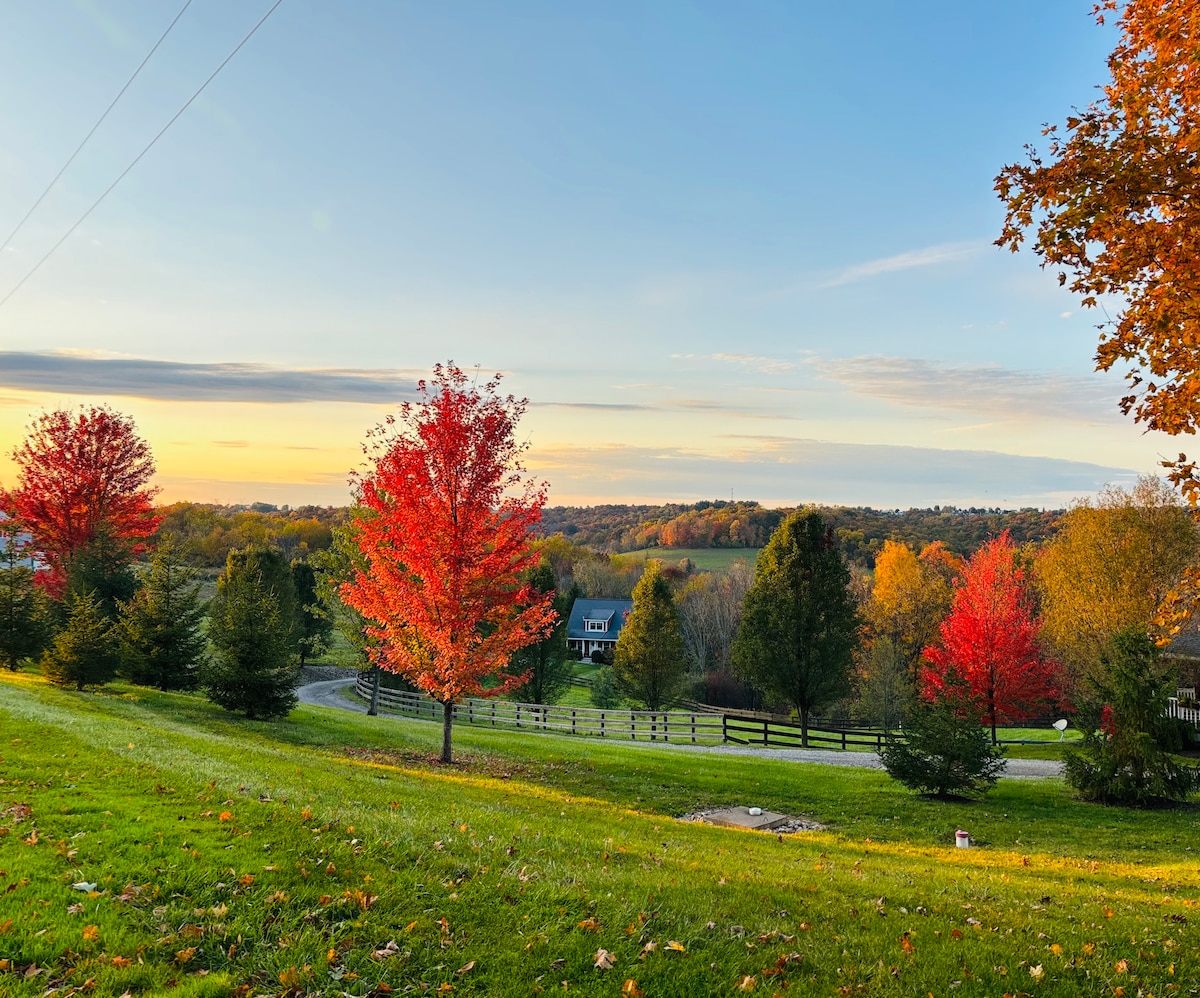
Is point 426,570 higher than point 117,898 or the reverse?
higher

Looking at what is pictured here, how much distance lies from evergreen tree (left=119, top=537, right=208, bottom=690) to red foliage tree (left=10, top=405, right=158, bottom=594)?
981 centimetres

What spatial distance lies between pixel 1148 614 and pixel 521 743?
2458 centimetres

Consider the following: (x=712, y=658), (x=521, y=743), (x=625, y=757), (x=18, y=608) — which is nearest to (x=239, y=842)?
(x=625, y=757)

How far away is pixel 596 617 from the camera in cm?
7944

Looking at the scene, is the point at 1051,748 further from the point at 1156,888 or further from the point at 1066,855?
the point at 1156,888

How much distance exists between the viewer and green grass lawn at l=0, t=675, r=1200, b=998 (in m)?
5.62

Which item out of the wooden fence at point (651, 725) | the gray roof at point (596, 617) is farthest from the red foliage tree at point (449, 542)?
the gray roof at point (596, 617)

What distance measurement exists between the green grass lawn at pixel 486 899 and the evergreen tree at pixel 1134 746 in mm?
5218

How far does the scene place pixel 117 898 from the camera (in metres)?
6.26

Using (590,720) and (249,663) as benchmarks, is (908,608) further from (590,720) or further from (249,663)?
(249,663)

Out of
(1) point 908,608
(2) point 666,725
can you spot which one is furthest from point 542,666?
(1) point 908,608

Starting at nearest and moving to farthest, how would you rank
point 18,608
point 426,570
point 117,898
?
point 117,898, point 426,570, point 18,608

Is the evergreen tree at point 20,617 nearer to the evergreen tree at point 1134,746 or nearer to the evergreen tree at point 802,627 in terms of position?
the evergreen tree at point 802,627

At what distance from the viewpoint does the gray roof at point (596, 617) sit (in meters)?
79.4
